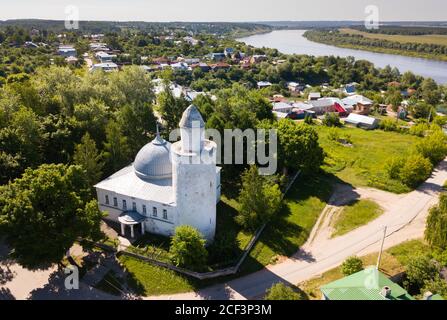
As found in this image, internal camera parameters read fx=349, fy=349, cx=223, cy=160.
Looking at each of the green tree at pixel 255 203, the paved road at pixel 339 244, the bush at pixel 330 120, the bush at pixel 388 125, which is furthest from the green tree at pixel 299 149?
the bush at pixel 388 125

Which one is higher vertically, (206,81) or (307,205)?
(206,81)

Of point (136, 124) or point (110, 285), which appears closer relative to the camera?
point (110, 285)

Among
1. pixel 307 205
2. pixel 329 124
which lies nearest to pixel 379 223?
pixel 307 205

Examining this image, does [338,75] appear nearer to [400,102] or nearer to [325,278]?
[400,102]

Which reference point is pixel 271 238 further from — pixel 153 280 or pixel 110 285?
pixel 110 285

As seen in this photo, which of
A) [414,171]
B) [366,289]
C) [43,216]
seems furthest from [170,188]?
[414,171]

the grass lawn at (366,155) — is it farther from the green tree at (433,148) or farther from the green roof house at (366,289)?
the green roof house at (366,289)

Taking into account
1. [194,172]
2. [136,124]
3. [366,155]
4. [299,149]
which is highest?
[136,124]

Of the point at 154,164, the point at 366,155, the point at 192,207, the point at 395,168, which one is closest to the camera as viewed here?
the point at 192,207
